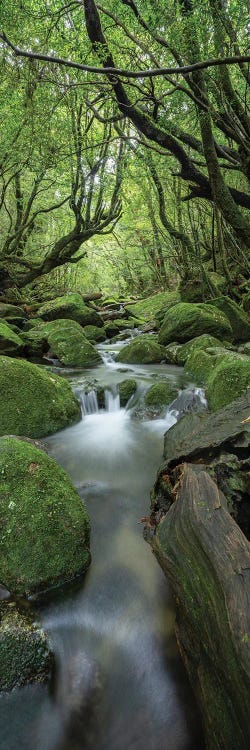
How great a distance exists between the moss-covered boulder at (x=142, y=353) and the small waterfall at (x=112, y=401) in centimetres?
245

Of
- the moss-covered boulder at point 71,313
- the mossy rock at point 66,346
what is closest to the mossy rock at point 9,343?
the mossy rock at point 66,346

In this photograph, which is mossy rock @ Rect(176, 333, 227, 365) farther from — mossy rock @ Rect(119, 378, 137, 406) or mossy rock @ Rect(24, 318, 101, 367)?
mossy rock @ Rect(24, 318, 101, 367)

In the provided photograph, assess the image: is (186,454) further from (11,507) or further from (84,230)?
(84,230)

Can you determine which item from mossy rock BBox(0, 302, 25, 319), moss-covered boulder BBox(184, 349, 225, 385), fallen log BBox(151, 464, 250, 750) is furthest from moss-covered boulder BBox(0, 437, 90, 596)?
mossy rock BBox(0, 302, 25, 319)

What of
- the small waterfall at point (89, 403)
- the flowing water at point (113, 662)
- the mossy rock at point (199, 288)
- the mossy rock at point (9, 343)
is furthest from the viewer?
the mossy rock at point (199, 288)

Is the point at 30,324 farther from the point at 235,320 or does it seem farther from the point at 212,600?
the point at 212,600

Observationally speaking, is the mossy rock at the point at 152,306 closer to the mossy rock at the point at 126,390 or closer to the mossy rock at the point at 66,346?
the mossy rock at the point at 66,346

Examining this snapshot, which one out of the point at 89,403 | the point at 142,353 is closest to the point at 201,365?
the point at 89,403

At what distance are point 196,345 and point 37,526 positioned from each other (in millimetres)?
6118

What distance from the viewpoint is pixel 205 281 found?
11195 mm

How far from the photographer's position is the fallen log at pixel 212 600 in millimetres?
1380

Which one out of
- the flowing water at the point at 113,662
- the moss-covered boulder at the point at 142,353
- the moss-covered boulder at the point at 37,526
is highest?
the moss-covered boulder at the point at 142,353

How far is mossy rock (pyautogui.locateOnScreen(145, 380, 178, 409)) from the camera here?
5.93 meters

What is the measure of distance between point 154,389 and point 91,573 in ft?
11.8
